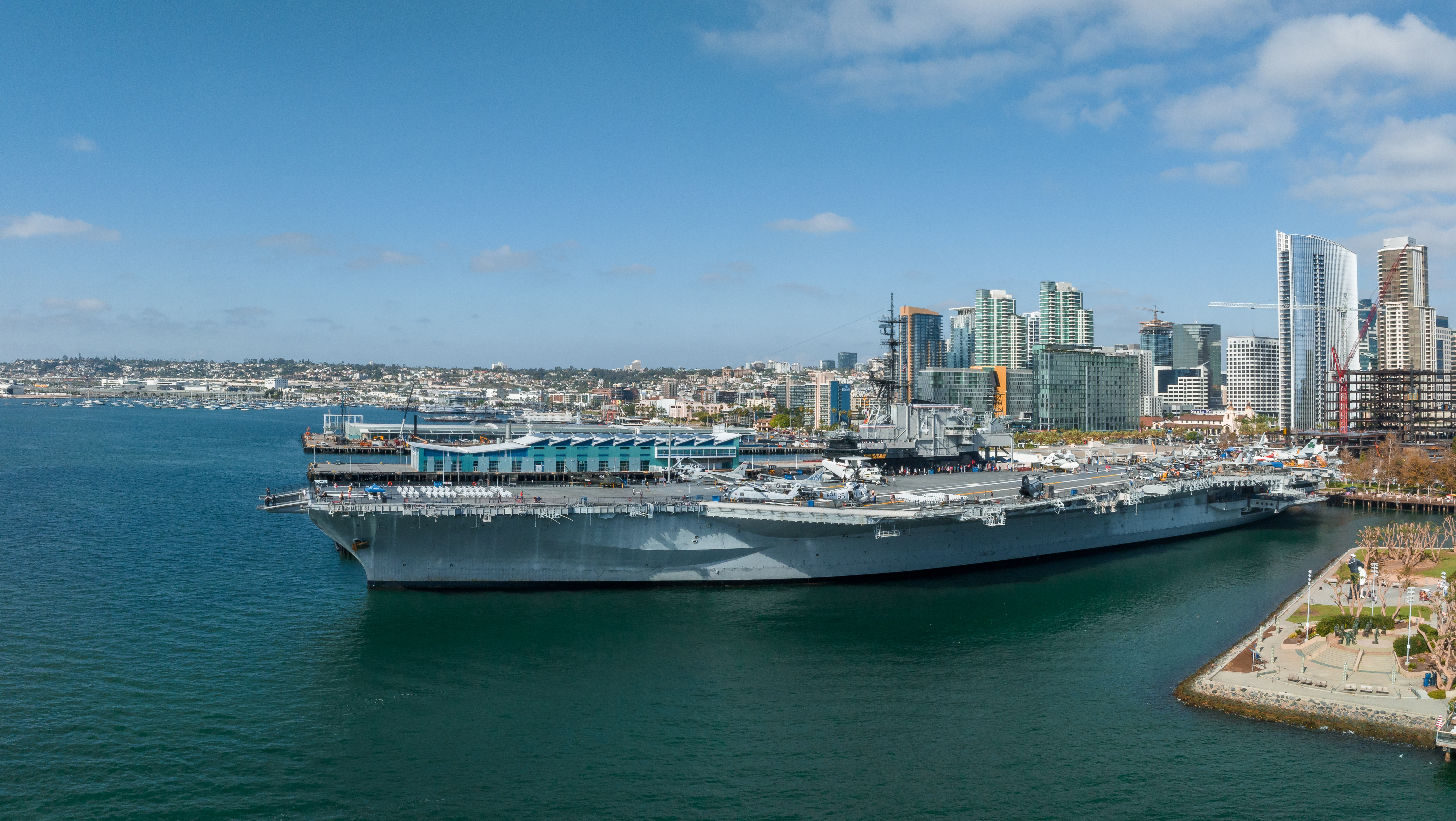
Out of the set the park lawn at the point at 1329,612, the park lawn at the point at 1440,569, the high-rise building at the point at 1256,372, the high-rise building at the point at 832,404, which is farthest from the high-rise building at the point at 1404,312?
the park lawn at the point at 1329,612

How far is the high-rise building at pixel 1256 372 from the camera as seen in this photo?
169 metres

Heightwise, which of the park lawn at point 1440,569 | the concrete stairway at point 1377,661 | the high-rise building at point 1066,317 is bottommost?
the concrete stairway at point 1377,661

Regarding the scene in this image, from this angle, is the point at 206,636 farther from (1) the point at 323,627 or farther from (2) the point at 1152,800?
(2) the point at 1152,800

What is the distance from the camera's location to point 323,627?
2586cm

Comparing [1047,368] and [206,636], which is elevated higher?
[1047,368]

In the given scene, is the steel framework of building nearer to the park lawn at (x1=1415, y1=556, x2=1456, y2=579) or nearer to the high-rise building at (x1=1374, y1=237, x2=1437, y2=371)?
the high-rise building at (x1=1374, y1=237, x2=1437, y2=371)

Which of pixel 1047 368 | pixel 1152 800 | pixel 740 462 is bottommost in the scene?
pixel 1152 800

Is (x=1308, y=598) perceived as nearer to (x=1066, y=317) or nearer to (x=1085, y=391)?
(x=1085, y=391)

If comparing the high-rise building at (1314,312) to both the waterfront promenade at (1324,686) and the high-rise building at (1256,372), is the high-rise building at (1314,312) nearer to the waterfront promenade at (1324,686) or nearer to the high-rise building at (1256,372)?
the high-rise building at (1256,372)

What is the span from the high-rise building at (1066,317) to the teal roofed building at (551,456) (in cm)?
15156

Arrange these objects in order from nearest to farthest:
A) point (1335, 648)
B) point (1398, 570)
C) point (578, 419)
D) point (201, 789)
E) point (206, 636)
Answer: point (201, 789), point (1335, 648), point (206, 636), point (1398, 570), point (578, 419)

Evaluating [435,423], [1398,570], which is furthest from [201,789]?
[435,423]

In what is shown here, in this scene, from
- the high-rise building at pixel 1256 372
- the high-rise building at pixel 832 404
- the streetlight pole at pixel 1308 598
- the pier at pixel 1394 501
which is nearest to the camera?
the streetlight pole at pixel 1308 598

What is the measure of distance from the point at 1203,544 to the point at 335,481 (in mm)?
45948
